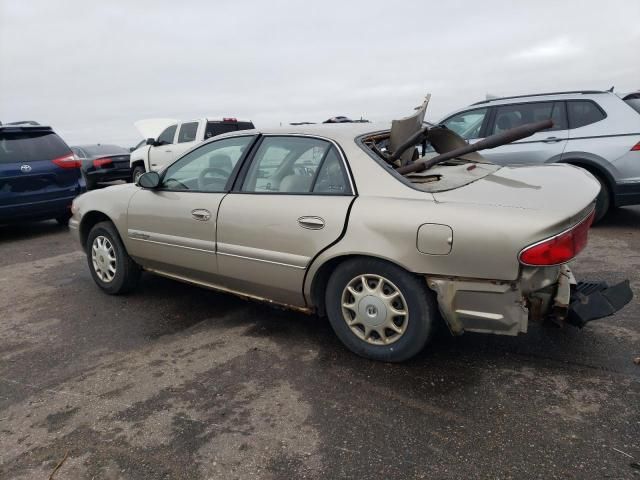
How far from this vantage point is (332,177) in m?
3.06

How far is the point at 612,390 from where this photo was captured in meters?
2.57

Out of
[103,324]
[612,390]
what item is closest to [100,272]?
[103,324]

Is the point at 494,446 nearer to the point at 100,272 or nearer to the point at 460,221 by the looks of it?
the point at 460,221

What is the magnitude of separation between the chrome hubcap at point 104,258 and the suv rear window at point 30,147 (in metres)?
3.52

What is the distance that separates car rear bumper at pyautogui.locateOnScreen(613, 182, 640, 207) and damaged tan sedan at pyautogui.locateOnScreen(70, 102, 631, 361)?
118 inches

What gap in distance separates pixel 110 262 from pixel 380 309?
2.71 metres

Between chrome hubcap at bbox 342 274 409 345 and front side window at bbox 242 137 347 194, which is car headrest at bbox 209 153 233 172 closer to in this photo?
front side window at bbox 242 137 347 194

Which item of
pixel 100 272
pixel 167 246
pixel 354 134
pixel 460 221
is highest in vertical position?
pixel 354 134

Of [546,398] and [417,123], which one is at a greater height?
[417,123]

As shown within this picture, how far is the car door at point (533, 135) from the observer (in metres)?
6.17

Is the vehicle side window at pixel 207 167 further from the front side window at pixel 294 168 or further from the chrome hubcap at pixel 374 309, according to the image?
the chrome hubcap at pixel 374 309

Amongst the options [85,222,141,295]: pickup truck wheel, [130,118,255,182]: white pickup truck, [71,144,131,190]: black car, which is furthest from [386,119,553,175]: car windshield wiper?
[71,144,131,190]: black car

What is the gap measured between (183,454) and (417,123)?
265 cm

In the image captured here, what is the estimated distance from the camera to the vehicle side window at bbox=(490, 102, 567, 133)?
6.22 metres
